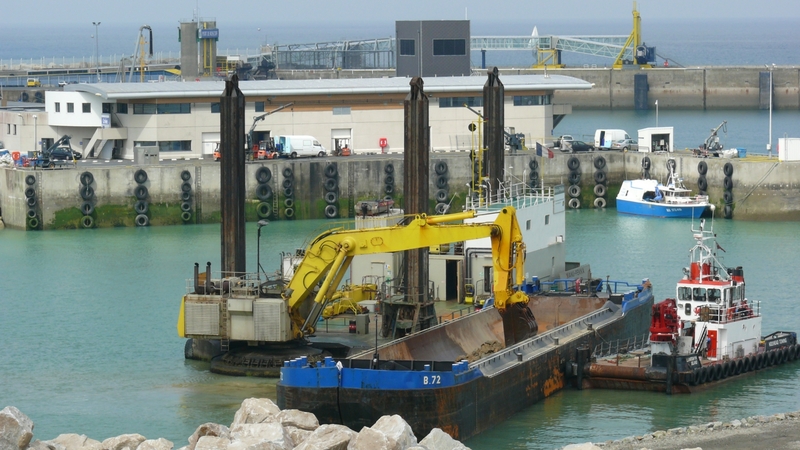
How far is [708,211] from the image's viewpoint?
70.1 metres

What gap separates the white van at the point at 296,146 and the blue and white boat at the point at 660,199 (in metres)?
14.3

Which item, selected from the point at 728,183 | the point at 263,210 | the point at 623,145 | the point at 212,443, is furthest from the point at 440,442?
the point at 623,145

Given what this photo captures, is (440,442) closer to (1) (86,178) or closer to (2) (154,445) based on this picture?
(2) (154,445)

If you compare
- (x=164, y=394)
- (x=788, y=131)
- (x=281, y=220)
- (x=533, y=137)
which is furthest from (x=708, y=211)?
(x=788, y=131)

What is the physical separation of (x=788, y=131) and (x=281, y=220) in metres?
58.0

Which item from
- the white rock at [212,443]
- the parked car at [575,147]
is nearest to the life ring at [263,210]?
the parked car at [575,147]

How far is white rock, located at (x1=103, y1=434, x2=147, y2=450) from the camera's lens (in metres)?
25.3

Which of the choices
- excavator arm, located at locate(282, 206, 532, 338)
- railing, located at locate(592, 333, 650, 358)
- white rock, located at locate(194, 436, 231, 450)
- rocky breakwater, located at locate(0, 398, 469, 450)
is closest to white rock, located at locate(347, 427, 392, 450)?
rocky breakwater, located at locate(0, 398, 469, 450)

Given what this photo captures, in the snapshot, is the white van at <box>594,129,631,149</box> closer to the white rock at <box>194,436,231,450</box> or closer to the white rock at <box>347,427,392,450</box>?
the white rock at <box>194,436,231,450</box>

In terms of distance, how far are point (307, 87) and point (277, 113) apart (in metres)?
2.04

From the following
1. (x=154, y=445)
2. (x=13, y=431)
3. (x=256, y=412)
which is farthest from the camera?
(x=256, y=412)

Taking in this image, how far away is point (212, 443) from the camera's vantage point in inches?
970

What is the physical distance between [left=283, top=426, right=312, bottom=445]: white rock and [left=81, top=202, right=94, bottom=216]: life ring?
137ft

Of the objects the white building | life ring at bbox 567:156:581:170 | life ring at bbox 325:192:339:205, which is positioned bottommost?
life ring at bbox 325:192:339:205
